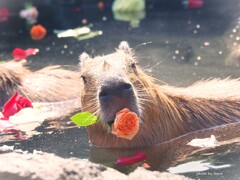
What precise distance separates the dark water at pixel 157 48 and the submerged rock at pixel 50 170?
719mm

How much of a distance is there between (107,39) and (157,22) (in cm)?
135

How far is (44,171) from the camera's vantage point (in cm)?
337

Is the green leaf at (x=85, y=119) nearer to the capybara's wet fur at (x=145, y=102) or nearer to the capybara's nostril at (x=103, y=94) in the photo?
the capybara's wet fur at (x=145, y=102)

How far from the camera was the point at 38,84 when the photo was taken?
673cm

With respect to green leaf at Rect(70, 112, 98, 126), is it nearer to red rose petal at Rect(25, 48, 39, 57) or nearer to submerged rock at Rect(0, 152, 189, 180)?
submerged rock at Rect(0, 152, 189, 180)

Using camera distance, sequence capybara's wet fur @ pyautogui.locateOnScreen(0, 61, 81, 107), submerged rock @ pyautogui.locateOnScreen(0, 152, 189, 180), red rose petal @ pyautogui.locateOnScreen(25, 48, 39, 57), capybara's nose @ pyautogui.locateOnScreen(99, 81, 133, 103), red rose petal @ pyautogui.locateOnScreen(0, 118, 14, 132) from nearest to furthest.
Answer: submerged rock @ pyautogui.locateOnScreen(0, 152, 189, 180) < capybara's nose @ pyautogui.locateOnScreen(99, 81, 133, 103) < red rose petal @ pyautogui.locateOnScreen(0, 118, 14, 132) < capybara's wet fur @ pyautogui.locateOnScreen(0, 61, 81, 107) < red rose petal @ pyautogui.locateOnScreen(25, 48, 39, 57)

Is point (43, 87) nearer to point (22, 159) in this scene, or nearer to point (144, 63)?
point (144, 63)

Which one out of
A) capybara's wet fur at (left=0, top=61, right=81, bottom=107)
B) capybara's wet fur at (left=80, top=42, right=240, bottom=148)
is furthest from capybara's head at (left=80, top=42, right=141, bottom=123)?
capybara's wet fur at (left=0, top=61, right=81, bottom=107)

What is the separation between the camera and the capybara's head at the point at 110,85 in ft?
14.4

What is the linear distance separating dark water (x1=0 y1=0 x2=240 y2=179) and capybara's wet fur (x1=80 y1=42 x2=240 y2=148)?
0.10 meters

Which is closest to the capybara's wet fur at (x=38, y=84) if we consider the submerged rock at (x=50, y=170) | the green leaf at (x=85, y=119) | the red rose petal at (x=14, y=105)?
the red rose petal at (x=14, y=105)

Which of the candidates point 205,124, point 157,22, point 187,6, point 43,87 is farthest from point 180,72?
point 187,6

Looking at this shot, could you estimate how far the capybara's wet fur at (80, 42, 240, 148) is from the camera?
4.43m

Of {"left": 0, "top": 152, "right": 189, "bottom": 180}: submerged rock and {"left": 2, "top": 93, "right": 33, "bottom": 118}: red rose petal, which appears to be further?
{"left": 2, "top": 93, "right": 33, "bottom": 118}: red rose petal
